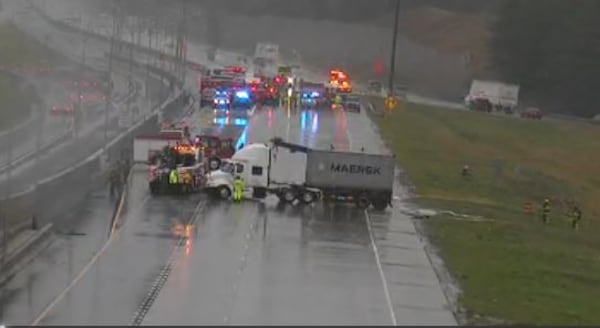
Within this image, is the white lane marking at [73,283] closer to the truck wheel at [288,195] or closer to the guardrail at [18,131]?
the truck wheel at [288,195]

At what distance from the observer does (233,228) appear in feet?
136

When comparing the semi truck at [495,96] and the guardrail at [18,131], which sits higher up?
the semi truck at [495,96]

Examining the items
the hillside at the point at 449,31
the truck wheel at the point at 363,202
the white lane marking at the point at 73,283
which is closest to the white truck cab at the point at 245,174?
the truck wheel at the point at 363,202

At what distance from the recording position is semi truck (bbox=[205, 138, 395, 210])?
160 ft

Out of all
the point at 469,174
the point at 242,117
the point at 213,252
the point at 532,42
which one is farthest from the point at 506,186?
the point at 532,42

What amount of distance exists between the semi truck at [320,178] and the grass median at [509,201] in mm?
3219

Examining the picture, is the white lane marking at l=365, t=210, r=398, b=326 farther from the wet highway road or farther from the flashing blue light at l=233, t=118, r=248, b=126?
the flashing blue light at l=233, t=118, r=248, b=126

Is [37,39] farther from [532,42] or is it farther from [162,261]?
[162,261]

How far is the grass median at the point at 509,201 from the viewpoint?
33.9 metres

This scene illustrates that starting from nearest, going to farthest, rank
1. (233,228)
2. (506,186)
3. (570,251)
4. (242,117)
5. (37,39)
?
1. (233,228)
2. (570,251)
3. (506,186)
4. (242,117)
5. (37,39)

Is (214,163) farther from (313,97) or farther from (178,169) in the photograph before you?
(313,97)

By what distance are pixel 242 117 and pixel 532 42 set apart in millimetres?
56698

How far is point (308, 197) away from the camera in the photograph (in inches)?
1914

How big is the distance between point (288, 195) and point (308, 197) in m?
0.86
